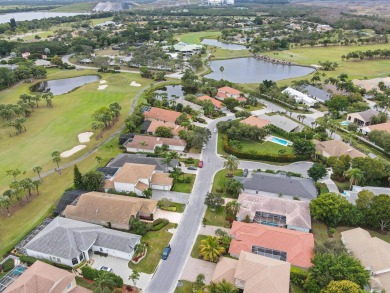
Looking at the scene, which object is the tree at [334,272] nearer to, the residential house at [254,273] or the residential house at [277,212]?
the residential house at [254,273]

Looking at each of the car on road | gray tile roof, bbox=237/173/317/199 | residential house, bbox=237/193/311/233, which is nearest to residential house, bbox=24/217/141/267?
the car on road

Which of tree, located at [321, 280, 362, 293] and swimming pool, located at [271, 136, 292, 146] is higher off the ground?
tree, located at [321, 280, 362, 293]

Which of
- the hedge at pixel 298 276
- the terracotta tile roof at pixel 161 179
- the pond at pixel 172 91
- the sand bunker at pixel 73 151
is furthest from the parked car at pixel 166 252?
the pond at pixel 172 91

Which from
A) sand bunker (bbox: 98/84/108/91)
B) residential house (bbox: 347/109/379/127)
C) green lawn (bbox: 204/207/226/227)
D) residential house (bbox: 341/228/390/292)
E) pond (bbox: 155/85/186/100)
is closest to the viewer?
residential house (bbox: 341/228/390/292)

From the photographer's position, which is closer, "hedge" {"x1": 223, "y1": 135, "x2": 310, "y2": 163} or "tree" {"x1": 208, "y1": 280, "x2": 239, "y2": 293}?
"tree" {"x1": 208, "y1": 280, "x2": 239, "y2": 293}

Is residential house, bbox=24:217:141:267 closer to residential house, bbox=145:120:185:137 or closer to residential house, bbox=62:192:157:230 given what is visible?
residential house, bbox=62:192:157:230

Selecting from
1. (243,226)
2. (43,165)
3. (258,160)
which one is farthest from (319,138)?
(43,165)

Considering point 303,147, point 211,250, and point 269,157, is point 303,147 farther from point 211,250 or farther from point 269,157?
point 211,250
